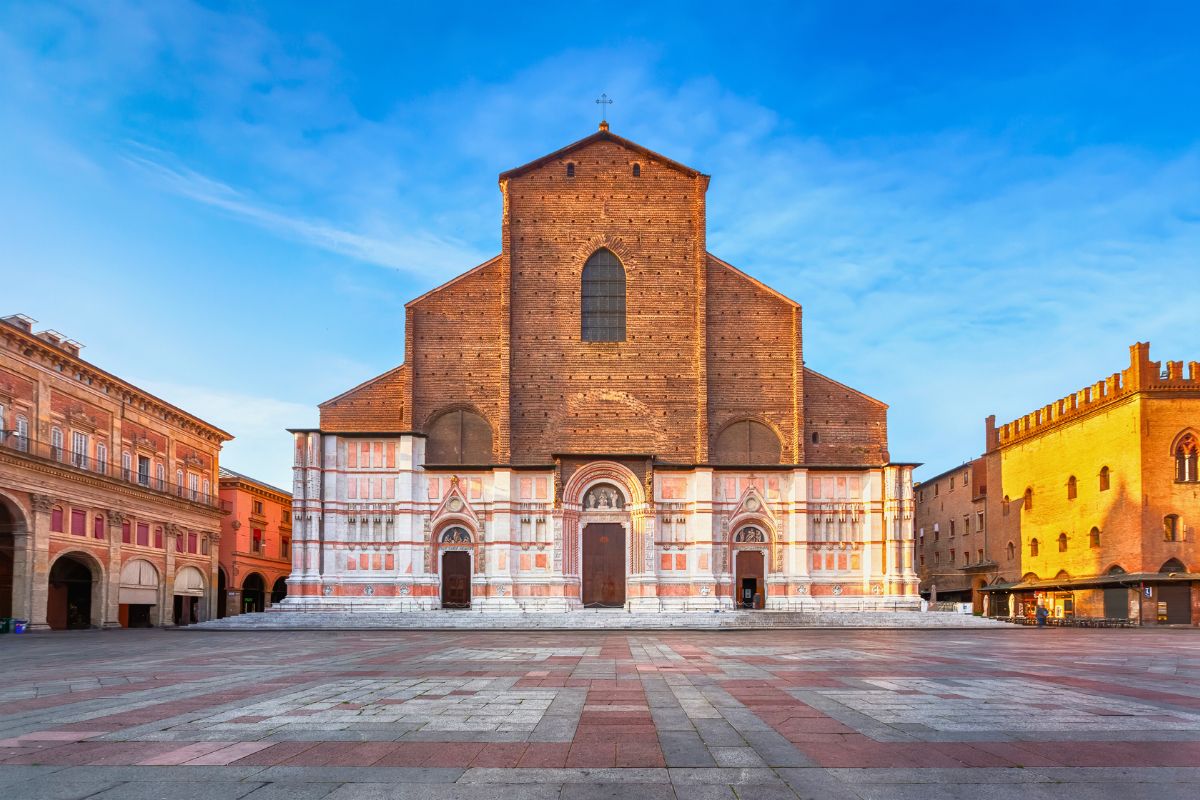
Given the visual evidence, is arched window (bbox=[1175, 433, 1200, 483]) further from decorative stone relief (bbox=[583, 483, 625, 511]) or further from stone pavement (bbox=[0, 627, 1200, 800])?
stone pavement (bbox=[0, 627, 1200, 800])

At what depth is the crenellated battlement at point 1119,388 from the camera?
138 ft

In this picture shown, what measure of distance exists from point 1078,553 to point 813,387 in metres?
16.7

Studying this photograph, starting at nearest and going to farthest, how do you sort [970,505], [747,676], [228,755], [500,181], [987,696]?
[228,755] < [987,696] < [747,676] < [500,181] < [970,505]

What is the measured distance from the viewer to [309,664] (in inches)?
699

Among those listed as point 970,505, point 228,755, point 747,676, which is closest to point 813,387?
point 970,505

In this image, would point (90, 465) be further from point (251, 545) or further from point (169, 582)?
point (251, 545)

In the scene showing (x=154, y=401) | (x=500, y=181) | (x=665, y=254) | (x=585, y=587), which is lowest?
(x=585, y=587)

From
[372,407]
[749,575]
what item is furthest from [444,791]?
[749,575]

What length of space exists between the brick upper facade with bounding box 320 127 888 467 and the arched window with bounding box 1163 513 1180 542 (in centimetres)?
1279

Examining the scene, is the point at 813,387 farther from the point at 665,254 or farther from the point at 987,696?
the point at 987,696

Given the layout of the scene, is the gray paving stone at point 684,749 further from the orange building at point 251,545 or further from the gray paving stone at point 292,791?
the orange building at point 251,545

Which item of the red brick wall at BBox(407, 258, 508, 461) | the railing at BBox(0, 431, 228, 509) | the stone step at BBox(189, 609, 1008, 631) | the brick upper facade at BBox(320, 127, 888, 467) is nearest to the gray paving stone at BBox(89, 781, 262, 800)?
the stone step at BBox(189, 609, 1008, 631)

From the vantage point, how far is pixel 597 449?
4241cm

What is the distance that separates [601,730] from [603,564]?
Result: 33163mm
